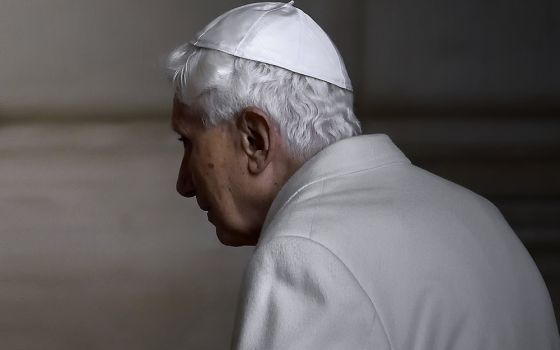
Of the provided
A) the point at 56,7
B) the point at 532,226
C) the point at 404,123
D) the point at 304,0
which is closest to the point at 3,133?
the point at 56,7

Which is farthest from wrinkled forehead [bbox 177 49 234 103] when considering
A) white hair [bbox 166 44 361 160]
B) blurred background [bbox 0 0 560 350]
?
blurred background [bbox 0 0 560 350]

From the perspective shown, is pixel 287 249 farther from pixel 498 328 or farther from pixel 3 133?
pixel 3 133

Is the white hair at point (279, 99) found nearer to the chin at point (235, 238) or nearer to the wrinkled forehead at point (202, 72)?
the wrinkled forehead at point (202, 72)

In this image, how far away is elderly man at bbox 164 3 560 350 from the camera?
0.93 metres

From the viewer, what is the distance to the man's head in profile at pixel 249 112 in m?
1.14

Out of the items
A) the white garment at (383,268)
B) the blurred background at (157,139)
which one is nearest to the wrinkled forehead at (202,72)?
the white garment at (383,268)

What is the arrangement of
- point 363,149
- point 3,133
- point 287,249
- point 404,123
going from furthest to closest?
point 404,123 → point 3,133 → point 363,149 → point 287,249

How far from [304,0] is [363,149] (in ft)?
2.83

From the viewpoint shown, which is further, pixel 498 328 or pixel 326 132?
pixel 326 132

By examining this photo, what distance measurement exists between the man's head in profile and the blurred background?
2.28 ft

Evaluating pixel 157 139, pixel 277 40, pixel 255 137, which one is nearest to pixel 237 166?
pixel 255 137

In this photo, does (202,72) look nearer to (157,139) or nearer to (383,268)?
(383,268)

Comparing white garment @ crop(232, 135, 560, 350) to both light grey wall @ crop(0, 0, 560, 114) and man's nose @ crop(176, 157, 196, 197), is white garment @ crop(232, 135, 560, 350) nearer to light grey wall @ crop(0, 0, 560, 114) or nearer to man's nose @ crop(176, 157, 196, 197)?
man's nose @ crop(176, 157, 196, 197)

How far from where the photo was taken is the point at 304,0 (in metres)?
1.92
